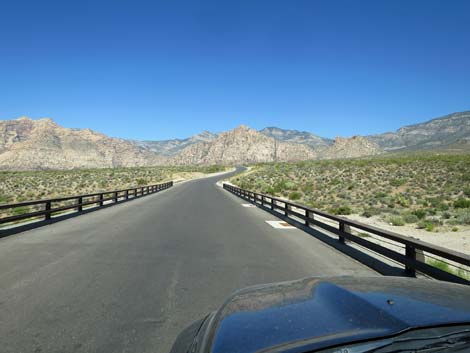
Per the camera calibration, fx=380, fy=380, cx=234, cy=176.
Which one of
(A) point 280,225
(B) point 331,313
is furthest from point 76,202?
(B) point 331,313

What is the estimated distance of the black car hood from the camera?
2.02 meters

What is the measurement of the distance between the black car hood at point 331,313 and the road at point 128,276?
166 cm

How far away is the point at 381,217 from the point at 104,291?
16502 millimetres

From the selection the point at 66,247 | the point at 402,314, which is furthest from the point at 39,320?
the point at 66,247

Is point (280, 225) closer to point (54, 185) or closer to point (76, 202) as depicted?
point (76, 202)

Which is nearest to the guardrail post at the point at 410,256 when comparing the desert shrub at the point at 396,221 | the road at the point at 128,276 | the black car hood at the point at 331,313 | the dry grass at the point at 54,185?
the road at the point at 128,276

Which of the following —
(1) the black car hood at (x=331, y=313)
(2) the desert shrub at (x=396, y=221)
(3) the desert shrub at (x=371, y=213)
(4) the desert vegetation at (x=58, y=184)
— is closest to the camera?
(1) the black car hood at (x=331, y=313)

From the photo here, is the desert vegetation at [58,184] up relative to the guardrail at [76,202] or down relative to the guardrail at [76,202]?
down

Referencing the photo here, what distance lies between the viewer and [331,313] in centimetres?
233

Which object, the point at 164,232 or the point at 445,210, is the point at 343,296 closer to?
the point at 164,232

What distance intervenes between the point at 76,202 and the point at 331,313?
98.2ft

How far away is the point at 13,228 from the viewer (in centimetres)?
1187

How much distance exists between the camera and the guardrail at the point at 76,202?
490 inches

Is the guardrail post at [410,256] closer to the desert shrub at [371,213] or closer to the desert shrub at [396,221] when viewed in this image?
the desert shrub at [396,221]
